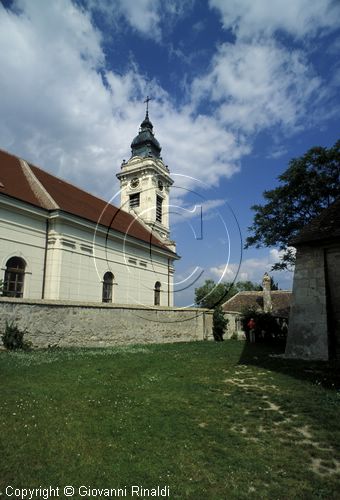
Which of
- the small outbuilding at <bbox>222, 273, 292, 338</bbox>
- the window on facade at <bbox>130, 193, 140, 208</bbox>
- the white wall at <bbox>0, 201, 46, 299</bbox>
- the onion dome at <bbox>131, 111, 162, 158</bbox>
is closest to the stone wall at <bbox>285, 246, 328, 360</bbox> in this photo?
the white wall at <bbox>0, 201, 46, 299</bbox>

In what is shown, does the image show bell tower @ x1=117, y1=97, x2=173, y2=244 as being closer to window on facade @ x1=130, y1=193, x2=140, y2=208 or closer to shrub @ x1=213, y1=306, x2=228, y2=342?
window on facade @ x1=130, y1=193, x2=140, y2=208

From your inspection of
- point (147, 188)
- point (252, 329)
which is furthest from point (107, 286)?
point (147, 188)

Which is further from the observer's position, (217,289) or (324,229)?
(217,289)

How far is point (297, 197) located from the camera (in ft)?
76.8

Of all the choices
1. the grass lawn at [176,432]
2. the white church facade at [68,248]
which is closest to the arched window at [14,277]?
the white church facade at [68,248]

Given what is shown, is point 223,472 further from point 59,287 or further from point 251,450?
point 59,287

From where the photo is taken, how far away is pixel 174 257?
35719 millimetres

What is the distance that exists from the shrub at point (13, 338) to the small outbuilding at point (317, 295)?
1107 centimetres

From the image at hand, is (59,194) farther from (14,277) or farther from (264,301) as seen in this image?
(264,301)

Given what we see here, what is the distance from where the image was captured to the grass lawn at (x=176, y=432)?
4.18 metres

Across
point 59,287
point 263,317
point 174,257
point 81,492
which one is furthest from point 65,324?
point 174,257

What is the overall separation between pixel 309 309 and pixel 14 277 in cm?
1658

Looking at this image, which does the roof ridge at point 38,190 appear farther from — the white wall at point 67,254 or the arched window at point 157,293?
the arched window at point 157,293

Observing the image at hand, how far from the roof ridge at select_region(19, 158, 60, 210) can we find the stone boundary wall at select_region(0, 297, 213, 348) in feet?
27.7
